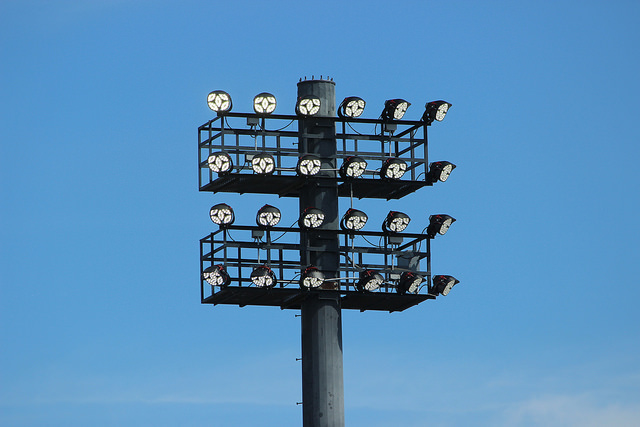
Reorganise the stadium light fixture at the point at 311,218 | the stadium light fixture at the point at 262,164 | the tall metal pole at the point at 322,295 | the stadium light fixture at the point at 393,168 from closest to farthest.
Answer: the stadium light fixture at the point at 262,164, the stadium light fixture at the point at 311,218, the tall metal pole at the point at 322,295, the stadium light fixture at the point at 393,168

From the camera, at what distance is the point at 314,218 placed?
7850 centimetres

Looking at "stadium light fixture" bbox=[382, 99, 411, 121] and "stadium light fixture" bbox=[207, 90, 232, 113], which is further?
"stadium light fixture" bbox=[382, 99, 411, 121]

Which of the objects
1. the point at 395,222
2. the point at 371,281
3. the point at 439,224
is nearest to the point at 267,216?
the point at 371,281

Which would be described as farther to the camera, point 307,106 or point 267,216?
point 307,106

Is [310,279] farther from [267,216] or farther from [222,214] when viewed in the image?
[222,214]

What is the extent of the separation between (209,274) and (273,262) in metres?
2.46

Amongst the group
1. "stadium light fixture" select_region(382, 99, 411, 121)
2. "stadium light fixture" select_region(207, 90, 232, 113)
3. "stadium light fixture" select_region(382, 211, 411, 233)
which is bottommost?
"stadium light fixture" select_region(382, 211, 411, 233)

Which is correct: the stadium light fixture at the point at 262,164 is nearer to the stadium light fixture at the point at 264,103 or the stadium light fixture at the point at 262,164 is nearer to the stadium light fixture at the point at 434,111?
the stadium light fixture at the point at 264,103

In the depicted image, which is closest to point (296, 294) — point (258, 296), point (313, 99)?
point (258, 296)

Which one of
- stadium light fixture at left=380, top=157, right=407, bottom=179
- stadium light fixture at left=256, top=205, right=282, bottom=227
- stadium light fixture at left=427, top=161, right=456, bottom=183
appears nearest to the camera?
stadium light fixture at left=256, top=205, right=282, bottom=227

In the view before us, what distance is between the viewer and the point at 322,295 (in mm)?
79250

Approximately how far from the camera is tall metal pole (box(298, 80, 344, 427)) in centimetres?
7856

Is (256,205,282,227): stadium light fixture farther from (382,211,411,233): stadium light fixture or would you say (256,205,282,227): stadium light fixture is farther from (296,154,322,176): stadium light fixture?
(382,211,411,233): stadium light fixture

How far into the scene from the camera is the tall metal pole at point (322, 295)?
7856 centimetres
